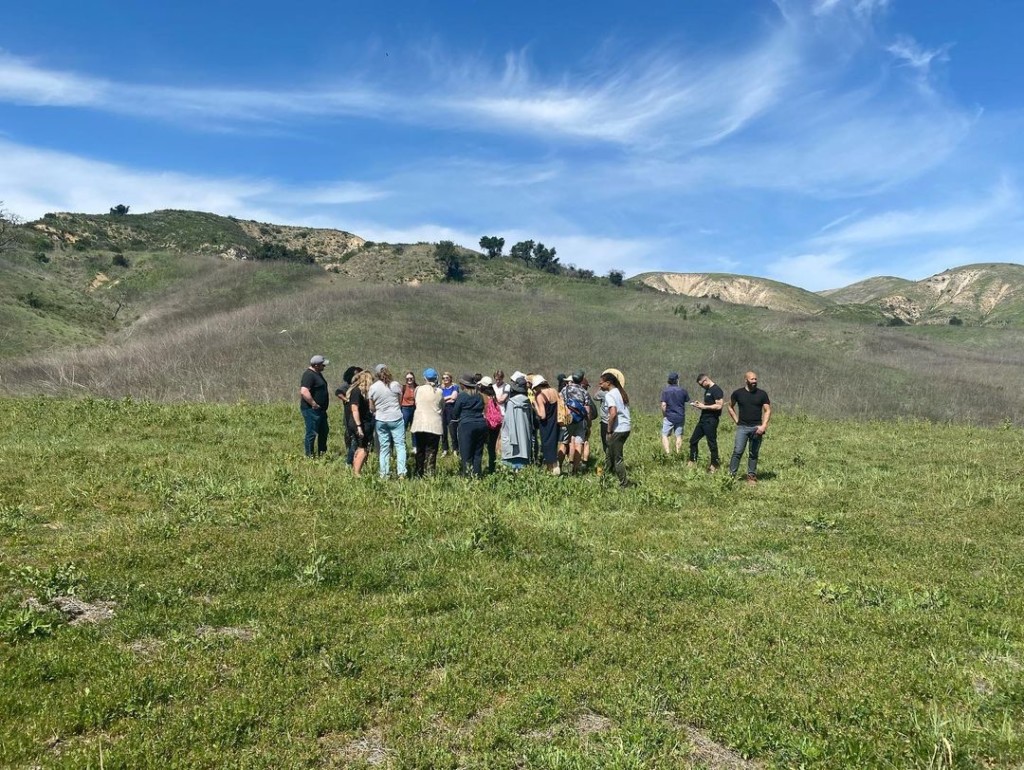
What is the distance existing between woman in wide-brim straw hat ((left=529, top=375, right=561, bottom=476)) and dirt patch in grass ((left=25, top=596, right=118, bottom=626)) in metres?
7.80

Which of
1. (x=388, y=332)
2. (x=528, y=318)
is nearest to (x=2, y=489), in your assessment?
(x=388, y=332)

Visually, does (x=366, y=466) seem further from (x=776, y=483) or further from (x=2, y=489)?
(x=776, y=483)

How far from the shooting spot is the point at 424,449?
1154cm

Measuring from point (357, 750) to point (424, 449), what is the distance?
25.2ft

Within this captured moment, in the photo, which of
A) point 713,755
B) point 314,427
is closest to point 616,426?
point 314,427

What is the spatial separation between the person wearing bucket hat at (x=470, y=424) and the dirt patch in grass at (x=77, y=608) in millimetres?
6336

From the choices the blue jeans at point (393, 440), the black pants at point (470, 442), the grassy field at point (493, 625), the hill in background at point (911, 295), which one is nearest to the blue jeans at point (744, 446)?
the grassy field at point (493, 625)

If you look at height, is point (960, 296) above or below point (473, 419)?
above

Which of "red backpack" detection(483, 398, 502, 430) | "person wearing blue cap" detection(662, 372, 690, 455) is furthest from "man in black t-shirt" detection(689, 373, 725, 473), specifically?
"red backpack" detection(483, 398, 502, 430)

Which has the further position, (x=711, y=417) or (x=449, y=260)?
(x=449, y=260)

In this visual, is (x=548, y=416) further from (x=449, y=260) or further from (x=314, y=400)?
(x=449, y=260)

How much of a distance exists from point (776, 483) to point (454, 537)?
731 cm

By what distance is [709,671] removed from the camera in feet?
16.3

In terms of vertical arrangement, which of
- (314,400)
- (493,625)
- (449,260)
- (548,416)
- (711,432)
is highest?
(449,260)
